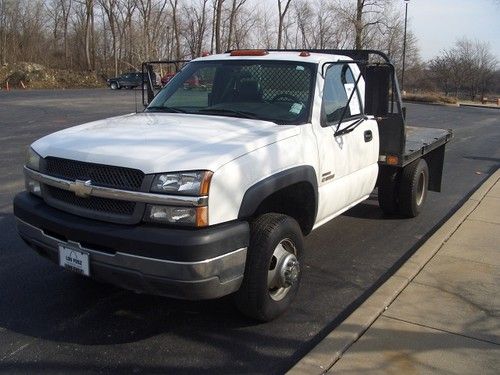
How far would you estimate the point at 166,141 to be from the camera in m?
3.58

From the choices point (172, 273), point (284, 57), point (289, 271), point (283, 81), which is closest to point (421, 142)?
point (284, 57)

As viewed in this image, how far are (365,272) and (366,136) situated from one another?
1332 mm

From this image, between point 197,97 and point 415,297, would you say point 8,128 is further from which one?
point 415,297

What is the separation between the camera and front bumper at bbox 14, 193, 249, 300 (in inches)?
122

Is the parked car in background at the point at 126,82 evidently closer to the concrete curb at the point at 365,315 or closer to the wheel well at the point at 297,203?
the concrete curb at the point at 365,315

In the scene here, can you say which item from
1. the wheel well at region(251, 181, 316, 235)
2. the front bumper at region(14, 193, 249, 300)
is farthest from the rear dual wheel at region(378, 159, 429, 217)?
the front bumper at region(14, 193, 249, 300)

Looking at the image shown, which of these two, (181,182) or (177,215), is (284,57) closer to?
(181,182)

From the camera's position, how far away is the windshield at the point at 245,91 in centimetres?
444

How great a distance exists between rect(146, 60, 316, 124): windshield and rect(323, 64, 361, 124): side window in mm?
220

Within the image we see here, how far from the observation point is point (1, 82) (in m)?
48.1

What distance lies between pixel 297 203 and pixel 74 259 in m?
1.74

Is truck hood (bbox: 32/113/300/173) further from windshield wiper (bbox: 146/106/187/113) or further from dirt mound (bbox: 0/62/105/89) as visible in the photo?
dirt mound (bbox: 0/62/105/89)

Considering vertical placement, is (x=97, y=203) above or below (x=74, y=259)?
above

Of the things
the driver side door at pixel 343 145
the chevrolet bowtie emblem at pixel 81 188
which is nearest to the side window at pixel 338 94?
the driver side door at pixel 343 145
